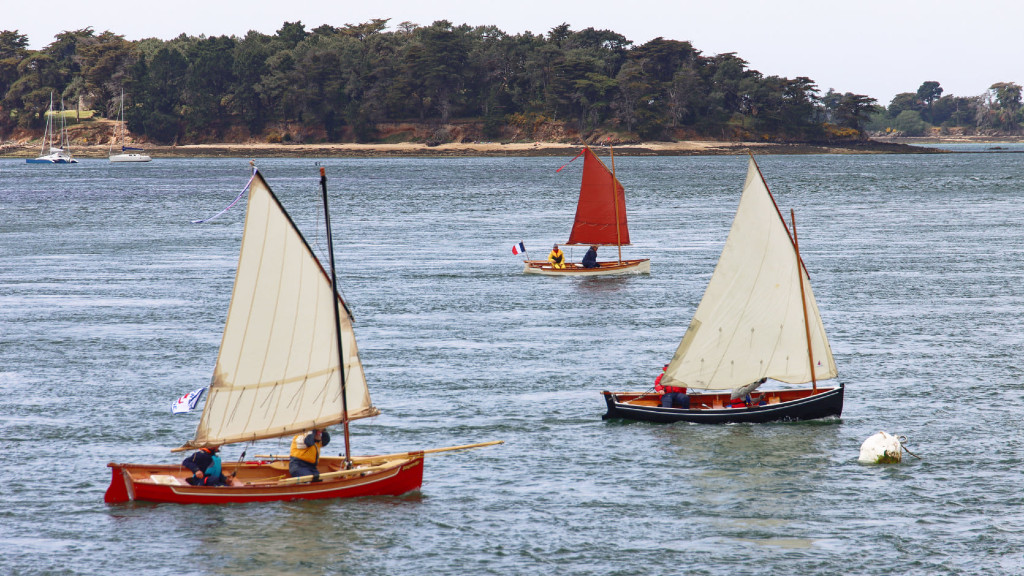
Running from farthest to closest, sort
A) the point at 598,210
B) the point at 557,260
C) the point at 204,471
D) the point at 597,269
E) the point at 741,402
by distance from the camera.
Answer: the point at 598,210 < the point at 557,260 < the point at 597,269 < the point at 741,402 < the point at 204,471

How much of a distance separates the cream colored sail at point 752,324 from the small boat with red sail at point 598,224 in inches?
1297

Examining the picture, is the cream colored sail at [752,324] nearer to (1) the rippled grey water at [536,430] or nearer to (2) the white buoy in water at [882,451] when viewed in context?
(1) the rippled grey water at [536,430]

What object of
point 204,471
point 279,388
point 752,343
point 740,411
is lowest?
point 204,471

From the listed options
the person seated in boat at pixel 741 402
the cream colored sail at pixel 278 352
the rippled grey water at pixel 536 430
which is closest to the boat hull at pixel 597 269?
the rippled grey water at pixel 536 430

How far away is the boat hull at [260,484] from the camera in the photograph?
2844 centimetres

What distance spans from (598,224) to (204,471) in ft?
162

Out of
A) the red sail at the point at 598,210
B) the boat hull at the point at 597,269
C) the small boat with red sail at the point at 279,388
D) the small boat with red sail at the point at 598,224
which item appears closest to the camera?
the small boat with red sail at the point at 279,388

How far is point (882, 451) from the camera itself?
32.2 meters

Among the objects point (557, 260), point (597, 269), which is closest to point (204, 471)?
point (597, 269)

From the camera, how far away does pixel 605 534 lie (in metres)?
27.4

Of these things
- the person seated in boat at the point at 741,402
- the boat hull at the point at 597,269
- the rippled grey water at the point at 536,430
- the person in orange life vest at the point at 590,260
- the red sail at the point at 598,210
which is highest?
the red sail at the point at 598,210

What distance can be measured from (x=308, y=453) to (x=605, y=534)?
25.7ft

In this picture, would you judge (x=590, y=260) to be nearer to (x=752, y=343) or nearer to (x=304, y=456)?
(x=752, y=343)

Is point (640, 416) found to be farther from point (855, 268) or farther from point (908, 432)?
point (855, 268)
